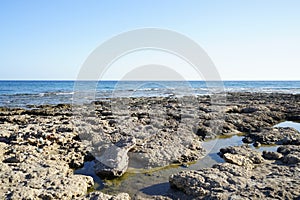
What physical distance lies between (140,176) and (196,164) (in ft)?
6.25

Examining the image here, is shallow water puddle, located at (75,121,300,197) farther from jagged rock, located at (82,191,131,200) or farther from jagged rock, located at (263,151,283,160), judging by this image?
jagged rock, located at (263,151,283,160)

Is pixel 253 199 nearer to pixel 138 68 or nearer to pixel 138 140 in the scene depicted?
pixel 138 140

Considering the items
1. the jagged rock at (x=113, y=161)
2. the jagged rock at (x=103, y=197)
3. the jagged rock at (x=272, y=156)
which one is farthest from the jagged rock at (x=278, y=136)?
the jagged rock at (x=103, y=197)

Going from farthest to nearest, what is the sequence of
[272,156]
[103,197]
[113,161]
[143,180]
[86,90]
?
[86,90] → [272,156] → [113,161] → [143,180] → [103,197]

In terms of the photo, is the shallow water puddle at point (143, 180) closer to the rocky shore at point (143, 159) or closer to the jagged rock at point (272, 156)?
the rocky shore at point (143, 159)

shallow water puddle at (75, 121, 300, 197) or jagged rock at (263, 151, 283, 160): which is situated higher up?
jagged rock at (263, 151, 283, 160)

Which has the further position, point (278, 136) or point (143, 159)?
point (278, 136)

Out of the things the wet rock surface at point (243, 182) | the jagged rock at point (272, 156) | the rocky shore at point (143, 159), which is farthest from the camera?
the jagged rock at point (272, 156)

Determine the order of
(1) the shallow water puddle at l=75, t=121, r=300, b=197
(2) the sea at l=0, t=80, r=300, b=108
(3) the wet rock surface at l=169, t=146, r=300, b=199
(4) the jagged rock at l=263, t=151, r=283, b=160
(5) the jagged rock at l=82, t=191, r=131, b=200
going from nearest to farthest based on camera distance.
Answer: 1. (3) the wet rock surface at l=169, t=146, r=300, b=199
2. (5) the jagged rock at l=82, t=191, r=131, b=200
3. (1) the shallow water puddle at l=75, t=121, r=300, b=197
4. (4) the jagged rock at l=263, t=151, r=283, b=160
5. (2) the sea at l=0, t=80, r=300, b=108

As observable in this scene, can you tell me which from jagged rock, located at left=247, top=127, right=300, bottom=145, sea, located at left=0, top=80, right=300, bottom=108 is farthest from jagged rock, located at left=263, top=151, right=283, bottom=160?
sea, located at left=0, top=80, right=300, bottom=108

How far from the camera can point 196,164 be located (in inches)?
291

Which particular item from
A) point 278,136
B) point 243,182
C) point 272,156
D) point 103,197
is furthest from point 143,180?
point 278,136

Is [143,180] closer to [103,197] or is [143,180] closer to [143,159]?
[143,159]

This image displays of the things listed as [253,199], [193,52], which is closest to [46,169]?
[253,199]
